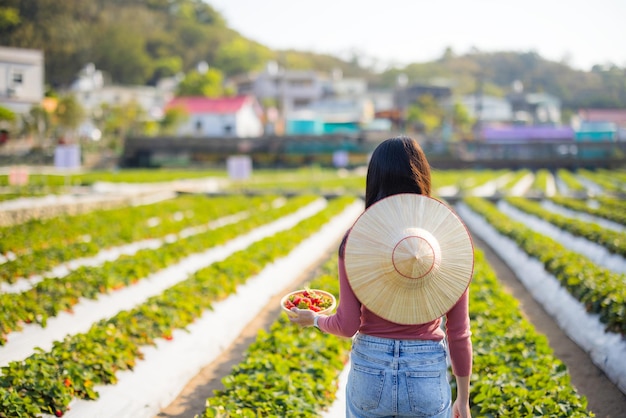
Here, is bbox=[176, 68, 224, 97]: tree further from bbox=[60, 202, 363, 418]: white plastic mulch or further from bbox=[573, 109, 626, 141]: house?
bbox=[60, 202, 363, 418]: white plastic mulch

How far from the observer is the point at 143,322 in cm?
636

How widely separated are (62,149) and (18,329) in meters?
16.6

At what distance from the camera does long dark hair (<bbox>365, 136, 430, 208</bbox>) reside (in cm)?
262

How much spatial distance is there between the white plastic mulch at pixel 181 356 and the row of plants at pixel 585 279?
4682mm

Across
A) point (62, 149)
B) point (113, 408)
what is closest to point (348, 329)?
point (113, 408)

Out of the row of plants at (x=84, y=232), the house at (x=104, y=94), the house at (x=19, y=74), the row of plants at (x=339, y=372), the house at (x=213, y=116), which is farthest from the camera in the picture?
the house at (x=104, y=94)

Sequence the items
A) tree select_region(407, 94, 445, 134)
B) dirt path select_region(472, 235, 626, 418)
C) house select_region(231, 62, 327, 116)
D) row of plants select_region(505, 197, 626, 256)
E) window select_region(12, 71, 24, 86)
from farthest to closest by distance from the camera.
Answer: house select_region(231, 62, 327, 116) < tree select_region(407, 94, 445, 134) < window select_region(12, 71, 24, 86) < row of plants select_region(505, 197, 626, 256) < dirt path select_region(472, 235, 626, 418)

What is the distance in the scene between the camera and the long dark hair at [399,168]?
262 centimetres

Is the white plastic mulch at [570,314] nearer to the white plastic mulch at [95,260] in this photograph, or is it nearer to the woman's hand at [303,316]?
the woman's hand at [303,316]

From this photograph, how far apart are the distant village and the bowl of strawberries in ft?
106

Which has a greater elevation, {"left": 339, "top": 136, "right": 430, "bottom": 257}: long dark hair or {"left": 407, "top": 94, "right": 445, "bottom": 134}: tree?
{"left": 407, "top": 94, "right": 445, "bottom": 134}: tree

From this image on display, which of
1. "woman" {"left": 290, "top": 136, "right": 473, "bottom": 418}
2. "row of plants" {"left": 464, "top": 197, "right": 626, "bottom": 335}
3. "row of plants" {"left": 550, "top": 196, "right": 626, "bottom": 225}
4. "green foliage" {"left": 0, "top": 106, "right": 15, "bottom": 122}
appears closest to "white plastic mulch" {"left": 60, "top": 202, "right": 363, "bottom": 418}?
"woman" {"left": 290, "top": 136, "right": 473, "bottom": 418}

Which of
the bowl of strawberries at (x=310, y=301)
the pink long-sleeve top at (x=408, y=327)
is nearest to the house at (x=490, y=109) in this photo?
the bowl of strawberries at (x=310, y=301)

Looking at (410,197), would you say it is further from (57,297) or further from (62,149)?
(62,149)
